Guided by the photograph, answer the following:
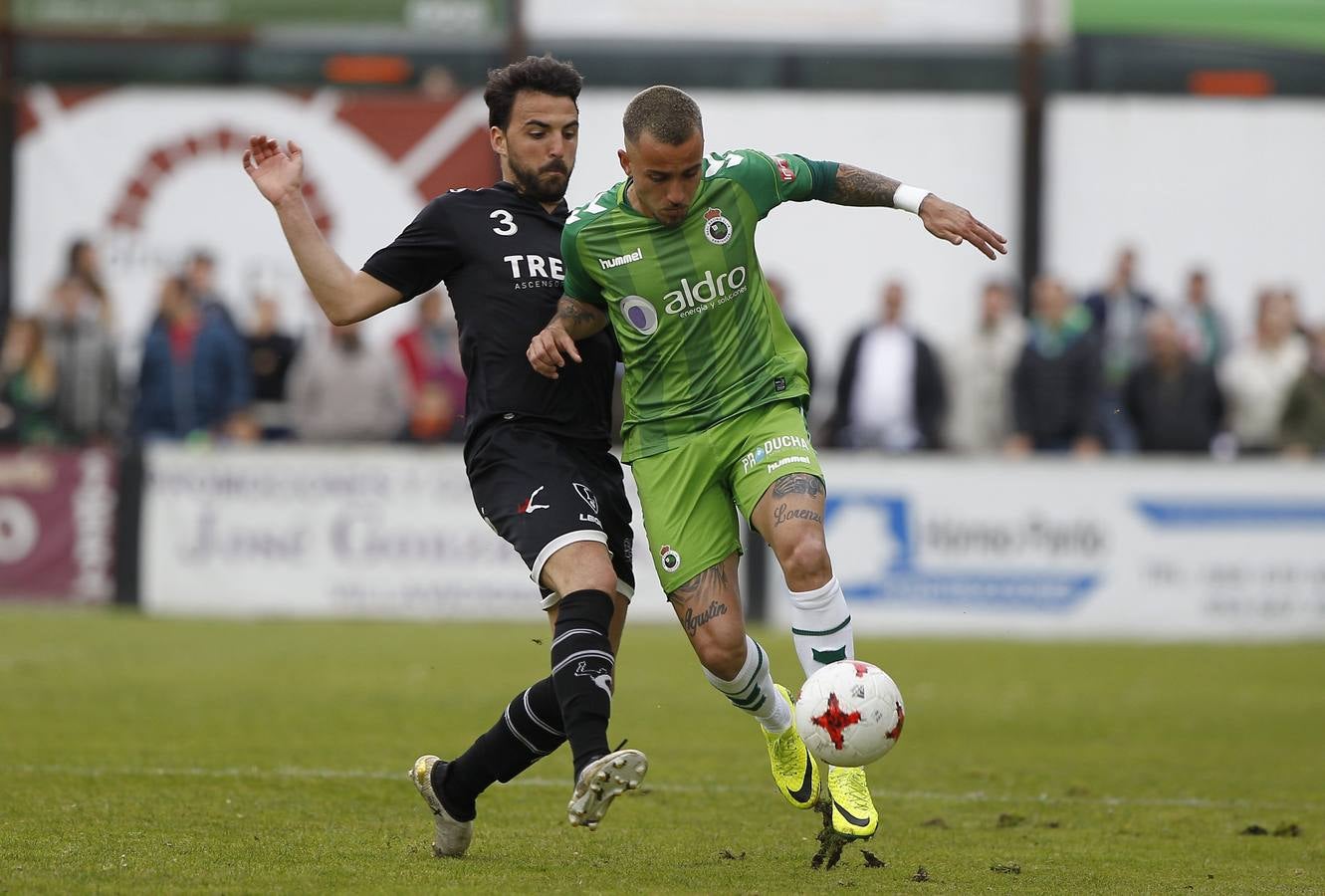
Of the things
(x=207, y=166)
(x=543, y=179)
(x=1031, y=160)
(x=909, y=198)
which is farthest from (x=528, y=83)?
(x=207, y=166)

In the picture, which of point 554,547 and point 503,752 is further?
point 503,752

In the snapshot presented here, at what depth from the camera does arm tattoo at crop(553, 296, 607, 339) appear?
7.09m

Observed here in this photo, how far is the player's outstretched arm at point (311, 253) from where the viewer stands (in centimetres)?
702

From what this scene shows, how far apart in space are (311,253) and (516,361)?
2.58 feet

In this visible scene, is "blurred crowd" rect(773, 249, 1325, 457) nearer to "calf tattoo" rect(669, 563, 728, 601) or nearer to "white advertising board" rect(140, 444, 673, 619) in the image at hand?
"white advertising board" rect(140, 444, 673, 619)

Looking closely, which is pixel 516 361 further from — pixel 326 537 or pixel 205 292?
pixel 205 292

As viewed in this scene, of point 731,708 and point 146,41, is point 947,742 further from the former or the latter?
point 146,41

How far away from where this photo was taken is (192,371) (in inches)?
701

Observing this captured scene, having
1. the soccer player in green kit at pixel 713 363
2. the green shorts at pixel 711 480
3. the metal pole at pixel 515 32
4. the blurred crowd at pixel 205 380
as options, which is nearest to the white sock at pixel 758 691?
the soccer player in green kit at pixel 713 363

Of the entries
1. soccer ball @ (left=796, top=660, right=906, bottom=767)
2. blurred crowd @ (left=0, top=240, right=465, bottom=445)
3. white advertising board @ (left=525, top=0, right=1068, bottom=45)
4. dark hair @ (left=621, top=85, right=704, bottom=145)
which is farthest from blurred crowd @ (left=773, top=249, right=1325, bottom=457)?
soccer ball @ (left=796, top=660, right=906, bottom=767)

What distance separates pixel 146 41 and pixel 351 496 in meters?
9.31

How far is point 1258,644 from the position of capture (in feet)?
54.6

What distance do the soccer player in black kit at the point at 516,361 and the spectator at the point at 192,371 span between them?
10725 mm

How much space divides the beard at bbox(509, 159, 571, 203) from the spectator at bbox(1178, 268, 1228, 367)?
12.4 meters
